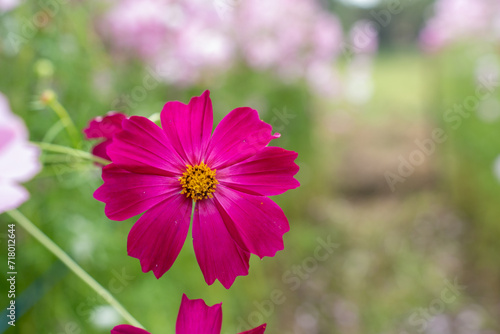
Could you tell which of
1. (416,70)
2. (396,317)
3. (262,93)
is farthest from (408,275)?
(416,70)

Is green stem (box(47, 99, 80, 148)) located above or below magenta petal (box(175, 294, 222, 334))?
above

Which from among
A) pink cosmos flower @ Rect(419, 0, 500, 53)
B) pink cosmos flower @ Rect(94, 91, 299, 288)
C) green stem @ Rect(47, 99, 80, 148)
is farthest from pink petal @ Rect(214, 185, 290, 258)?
pink cosmos flower @ Rect(419, 0, 500, 53)

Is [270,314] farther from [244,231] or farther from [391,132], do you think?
[391,132]

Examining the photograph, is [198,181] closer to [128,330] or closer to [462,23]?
[128,330]

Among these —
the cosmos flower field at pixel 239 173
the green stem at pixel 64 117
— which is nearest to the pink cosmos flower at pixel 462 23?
the cosmos flower field at pixel 239 173

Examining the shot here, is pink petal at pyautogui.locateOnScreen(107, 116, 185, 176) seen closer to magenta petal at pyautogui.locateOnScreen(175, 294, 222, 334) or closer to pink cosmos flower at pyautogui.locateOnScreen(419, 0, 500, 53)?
magenta petal at pyautogui.locateOnScreen(175, 294, 222, 334)

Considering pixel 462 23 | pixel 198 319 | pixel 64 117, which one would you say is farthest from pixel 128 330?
pixel 462 23
